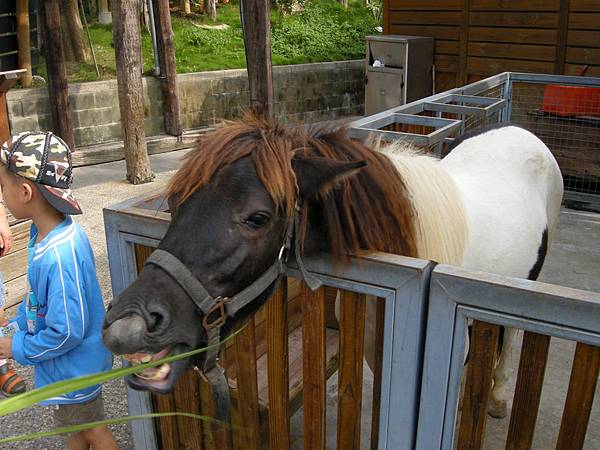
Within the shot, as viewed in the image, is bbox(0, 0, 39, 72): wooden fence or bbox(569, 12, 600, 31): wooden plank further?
bbox(569, 12, 600, 31): wooden plank

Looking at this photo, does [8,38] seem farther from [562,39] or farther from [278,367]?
[562,39]

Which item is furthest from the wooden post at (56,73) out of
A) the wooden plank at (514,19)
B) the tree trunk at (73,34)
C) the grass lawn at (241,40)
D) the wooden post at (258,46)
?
the wooden plank at (514,19)

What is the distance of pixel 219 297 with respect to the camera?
4.58ft

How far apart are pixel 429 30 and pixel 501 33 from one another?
129 centimetres

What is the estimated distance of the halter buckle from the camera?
1375 mm

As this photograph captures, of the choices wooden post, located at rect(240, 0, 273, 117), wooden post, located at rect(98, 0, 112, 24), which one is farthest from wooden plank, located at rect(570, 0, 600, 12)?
wooden post, located at rect(98, 0, 112, 24)

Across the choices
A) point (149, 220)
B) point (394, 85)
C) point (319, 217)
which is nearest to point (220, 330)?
point (319, 217)

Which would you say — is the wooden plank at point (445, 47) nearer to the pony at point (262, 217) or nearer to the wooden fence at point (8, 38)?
the wooden fence at point (8, 38)

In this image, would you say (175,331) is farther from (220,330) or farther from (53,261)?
(53,261)

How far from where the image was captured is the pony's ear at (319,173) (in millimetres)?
1451

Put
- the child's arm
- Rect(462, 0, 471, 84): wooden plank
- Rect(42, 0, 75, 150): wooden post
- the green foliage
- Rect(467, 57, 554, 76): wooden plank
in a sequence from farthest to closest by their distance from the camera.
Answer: the green foliage < Rect(462, 0, 471, 84): wooden plank < Rect(42, 0, 75, 150): wooden post < Rect(467, 57, 554, 76): wooden plank < the child's arm

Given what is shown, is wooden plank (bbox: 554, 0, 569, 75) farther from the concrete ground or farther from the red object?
the concrete ground

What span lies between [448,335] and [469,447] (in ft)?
1.21

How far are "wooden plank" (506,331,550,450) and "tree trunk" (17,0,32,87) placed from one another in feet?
24.6
